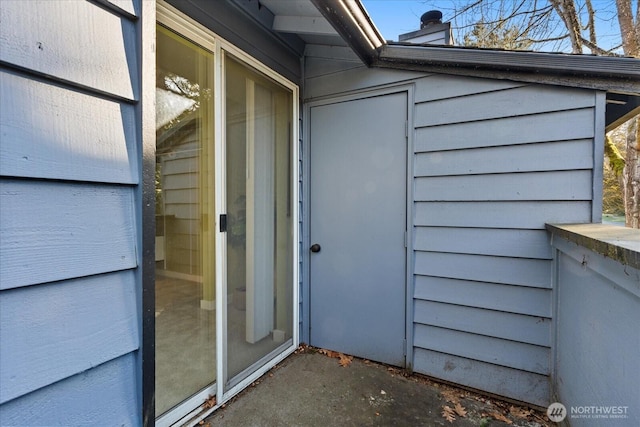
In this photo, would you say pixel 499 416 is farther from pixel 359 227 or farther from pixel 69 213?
pixel 69 213

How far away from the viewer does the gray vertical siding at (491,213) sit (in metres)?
1.76

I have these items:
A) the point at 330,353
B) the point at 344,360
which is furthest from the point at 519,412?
the point at 330,353

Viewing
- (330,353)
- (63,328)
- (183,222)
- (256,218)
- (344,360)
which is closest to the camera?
(63,328)

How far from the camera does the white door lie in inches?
87.7

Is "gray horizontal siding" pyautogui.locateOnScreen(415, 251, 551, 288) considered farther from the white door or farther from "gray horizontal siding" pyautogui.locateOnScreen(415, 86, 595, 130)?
"gray horizontal siding" pyautogui.locateOnScreen(415, 86, 595, 130)

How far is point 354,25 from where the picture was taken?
1781mm

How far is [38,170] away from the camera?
0.62 metres

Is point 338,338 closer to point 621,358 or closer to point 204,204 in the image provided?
point 204,204

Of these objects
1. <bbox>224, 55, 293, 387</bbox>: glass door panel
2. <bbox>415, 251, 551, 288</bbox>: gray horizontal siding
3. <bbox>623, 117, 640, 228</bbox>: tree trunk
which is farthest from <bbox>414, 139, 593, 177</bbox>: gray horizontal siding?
<bbox>623, 117, 640, 228</bbox>: tree trunk

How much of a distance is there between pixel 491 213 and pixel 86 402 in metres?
2.13

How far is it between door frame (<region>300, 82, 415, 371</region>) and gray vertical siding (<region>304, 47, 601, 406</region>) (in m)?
0.03

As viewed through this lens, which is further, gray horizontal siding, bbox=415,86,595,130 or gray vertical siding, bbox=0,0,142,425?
gray horizontal siding, bbox=415,86,595,130

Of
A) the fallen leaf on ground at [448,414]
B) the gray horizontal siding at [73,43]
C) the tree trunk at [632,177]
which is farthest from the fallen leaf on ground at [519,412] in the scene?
the tree trunk at [632,177]

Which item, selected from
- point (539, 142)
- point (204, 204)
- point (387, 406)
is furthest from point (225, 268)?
point (539, 142)
